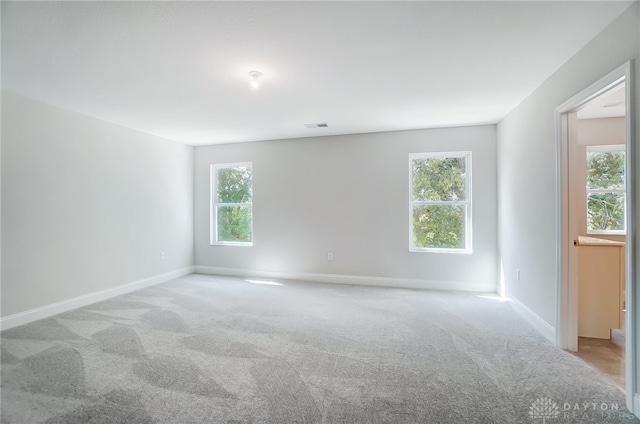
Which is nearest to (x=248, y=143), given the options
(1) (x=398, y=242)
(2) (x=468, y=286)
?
(1) (x=398, y=242)

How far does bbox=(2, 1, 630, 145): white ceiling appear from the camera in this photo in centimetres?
171

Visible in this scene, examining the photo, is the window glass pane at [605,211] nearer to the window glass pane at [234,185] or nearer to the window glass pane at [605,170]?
the window glass pane at [605,170]

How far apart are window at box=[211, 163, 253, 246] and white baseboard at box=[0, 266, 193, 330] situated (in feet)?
3.69

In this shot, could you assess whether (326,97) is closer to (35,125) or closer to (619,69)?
(619,69)

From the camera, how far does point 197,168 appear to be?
538cm

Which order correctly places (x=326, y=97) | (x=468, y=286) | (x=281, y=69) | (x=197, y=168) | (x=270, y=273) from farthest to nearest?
(x=197, y=168) → (x=270, y=273) → (x=468, y=286) → (x=326, y=97) → (x=281, y=69)

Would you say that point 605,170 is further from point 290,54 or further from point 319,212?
point 290,54

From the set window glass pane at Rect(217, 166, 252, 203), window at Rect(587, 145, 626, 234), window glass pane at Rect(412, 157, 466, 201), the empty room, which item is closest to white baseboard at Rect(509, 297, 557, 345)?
the empty room

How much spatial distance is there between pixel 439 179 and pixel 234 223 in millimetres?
3623

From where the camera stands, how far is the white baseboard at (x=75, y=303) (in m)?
2.87

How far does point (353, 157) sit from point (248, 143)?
1942 millimetres

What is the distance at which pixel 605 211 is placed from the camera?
3.92m

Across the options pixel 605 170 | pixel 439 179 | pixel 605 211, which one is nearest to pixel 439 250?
pixel 439 179

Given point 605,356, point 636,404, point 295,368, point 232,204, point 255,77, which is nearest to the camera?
point 636,404
